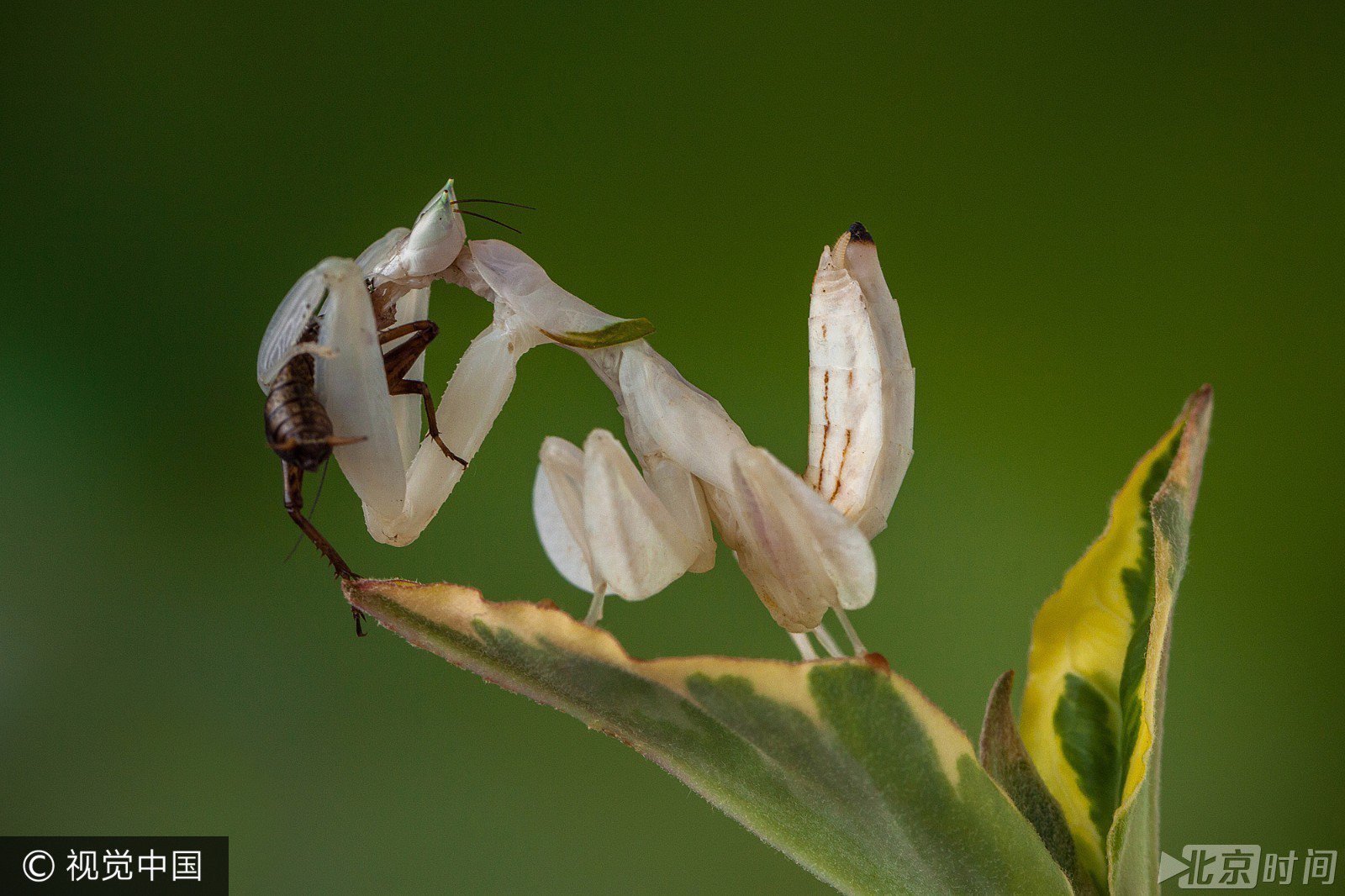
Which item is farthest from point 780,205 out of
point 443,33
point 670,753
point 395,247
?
point 670,753

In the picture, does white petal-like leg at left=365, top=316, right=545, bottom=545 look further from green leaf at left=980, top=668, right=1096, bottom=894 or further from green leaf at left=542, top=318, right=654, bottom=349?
green leaf at left=980, top=668, right=1096, bottom=894

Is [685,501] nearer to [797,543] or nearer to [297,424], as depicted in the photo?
[797,543]

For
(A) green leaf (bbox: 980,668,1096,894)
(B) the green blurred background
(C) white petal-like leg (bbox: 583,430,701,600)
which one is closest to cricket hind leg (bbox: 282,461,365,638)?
(C) white petal-like leg (bbox: 583,430,701,600)

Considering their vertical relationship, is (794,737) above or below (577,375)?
below

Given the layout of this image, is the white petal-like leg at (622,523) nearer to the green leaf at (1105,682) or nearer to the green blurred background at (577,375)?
the green leaf at (1105,682)

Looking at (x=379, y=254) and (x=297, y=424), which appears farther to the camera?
(x=379, y=254)

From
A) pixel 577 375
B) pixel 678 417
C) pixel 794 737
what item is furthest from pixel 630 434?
pixel 577 375

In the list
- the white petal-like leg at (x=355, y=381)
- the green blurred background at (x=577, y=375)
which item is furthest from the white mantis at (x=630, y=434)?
the green blurred background at (x=577, y=375)
